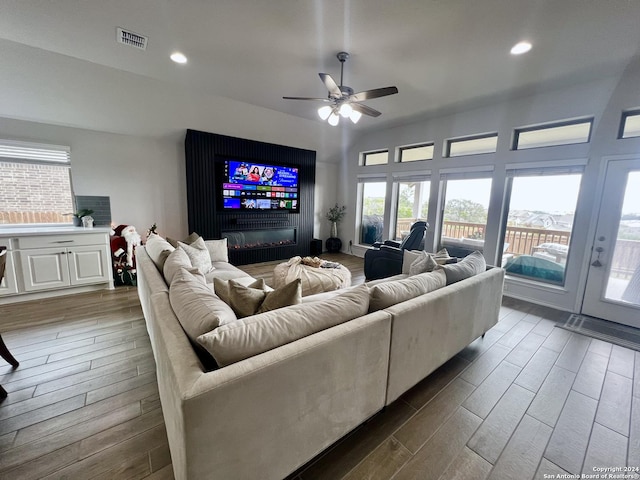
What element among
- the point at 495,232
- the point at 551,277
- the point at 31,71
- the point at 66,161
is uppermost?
the point at 31,71

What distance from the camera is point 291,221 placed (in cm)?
598

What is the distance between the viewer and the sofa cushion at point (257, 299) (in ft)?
4.70

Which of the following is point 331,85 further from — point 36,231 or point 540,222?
point 36,231

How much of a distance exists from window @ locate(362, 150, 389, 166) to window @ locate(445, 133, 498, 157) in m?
1.36

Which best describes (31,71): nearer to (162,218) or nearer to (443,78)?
(162,218)

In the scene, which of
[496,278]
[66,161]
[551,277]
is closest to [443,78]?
[496,278]

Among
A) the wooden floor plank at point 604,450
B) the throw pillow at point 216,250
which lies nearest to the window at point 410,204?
the throw pillow at point 216,250

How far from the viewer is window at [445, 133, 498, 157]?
413 cm

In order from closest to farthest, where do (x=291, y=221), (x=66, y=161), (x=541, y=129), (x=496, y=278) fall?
(x=496, y=278) → (x=541, y=129) → (x=66, y=161) → (x=291, y=221)

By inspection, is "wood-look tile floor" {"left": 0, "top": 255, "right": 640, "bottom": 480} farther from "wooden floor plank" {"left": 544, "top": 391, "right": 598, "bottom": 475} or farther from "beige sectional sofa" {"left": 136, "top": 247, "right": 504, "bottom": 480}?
"beige sectional sofa" {"left": 136, "top": 247, "right": 504, "bottom": 480}

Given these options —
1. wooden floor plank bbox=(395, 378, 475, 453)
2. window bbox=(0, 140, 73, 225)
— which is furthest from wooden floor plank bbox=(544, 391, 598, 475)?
window bbox=(0, 140, 73, 225)

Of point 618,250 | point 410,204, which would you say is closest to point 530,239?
point 618,250

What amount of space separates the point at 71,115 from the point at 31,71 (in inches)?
29.6

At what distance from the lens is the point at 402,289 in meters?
1.78
